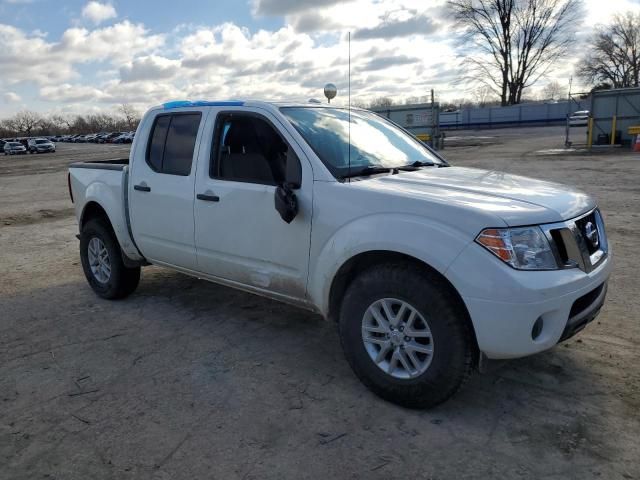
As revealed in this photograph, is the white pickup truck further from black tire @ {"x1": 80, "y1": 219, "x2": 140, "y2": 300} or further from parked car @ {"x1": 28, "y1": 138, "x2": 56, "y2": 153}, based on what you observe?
parked car @ {"x1": 28, "y1": 138, "x2": 56, "y2": 153}

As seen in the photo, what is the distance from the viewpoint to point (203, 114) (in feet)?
14.2

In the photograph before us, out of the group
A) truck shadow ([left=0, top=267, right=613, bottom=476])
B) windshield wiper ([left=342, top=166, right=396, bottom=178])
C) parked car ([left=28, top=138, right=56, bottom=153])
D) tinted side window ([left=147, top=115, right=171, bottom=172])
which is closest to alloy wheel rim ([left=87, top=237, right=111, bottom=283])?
truck shadow ([left=0, top=267, right=613, bottom=476])

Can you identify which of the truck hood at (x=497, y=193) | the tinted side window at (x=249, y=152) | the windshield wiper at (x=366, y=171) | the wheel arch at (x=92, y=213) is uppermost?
the tinted side window at (x=249, y=152)

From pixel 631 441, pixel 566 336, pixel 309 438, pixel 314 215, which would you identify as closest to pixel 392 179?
pixel 314 215

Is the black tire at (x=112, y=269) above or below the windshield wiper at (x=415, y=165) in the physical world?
below

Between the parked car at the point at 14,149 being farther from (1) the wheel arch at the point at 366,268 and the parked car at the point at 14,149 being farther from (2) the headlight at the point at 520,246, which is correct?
(2) the headlight at the point at 520,246

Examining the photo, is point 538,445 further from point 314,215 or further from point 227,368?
point 227,368

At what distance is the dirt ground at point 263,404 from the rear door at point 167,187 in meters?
0.68

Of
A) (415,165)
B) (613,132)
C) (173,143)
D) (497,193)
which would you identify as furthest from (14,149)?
(497,193)

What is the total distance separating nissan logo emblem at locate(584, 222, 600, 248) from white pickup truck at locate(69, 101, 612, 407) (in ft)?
0.06

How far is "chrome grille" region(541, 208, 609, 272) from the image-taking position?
2930mm

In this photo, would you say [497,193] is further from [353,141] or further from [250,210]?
[250,210]

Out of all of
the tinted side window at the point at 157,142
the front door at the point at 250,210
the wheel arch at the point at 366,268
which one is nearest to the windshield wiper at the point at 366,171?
Result: the front door at the point at 250,210

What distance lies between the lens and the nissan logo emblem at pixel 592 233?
3277 mm
